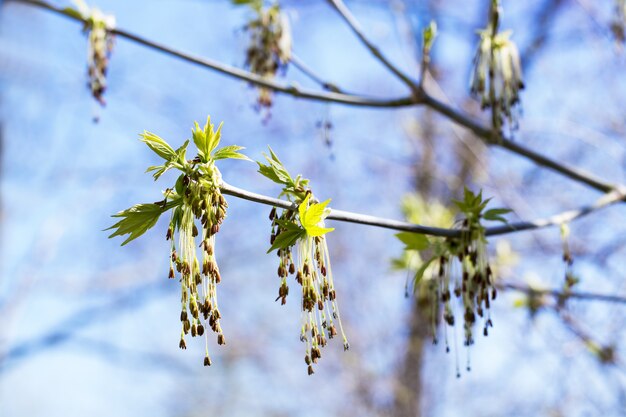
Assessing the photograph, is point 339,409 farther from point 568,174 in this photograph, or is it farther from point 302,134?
point 568,174

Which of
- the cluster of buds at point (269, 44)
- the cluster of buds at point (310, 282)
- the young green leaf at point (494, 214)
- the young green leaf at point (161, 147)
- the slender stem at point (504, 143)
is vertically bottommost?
the cluster of buds at point (310, 282)

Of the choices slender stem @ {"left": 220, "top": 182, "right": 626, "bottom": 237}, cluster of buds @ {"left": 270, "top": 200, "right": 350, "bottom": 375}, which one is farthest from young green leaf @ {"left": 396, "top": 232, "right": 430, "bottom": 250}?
cluster of buds @ {"left": 270, "top": 200, "right": 350, "bottom": 375}

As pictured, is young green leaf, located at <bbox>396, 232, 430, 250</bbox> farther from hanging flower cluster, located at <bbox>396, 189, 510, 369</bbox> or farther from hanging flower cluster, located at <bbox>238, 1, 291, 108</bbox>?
hanging flower cluster, located at <bbox>238, 1, 291, 108</bbox>

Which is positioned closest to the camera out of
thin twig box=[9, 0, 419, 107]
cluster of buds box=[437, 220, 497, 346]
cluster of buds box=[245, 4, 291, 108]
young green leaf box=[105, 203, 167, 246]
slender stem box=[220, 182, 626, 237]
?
slender stem box=[220, 182, 626, 237]

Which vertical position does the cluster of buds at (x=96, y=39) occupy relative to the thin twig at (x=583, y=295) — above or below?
above

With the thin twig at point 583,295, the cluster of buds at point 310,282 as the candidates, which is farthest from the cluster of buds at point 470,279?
the thin twig at point 583,295

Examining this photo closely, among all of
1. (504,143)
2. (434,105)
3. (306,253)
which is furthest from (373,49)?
(306,253)

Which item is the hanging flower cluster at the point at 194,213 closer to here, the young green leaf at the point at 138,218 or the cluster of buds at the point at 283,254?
the young green leaf at the point at 138,218
